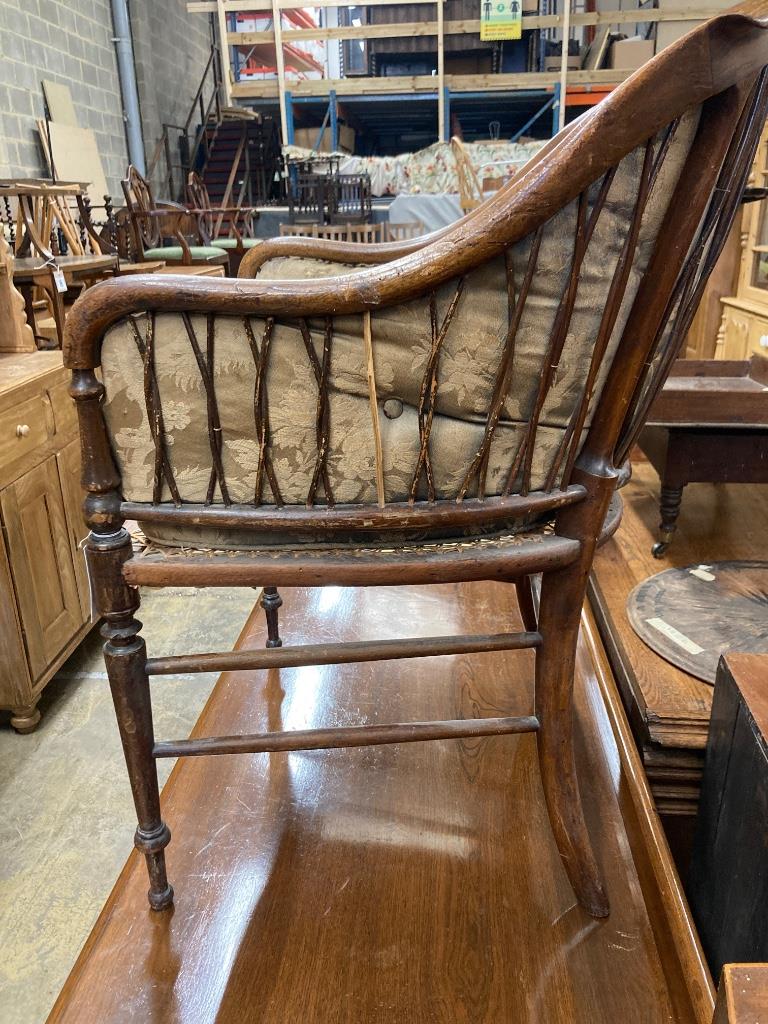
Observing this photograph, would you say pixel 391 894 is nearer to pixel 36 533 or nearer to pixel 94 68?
pixel 36 533

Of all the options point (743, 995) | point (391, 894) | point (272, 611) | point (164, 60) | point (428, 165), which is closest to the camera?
point (743, 995)

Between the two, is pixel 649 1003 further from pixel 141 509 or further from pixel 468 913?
pixel 141 509

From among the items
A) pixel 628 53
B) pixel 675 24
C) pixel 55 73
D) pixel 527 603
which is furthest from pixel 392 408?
pixel 675 24

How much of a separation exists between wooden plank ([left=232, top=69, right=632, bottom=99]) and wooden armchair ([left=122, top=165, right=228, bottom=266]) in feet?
9.97

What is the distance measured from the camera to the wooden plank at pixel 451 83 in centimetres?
736

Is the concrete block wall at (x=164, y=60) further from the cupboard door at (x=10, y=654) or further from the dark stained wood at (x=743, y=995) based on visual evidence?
the dark stained wood at (x=743, y=995)

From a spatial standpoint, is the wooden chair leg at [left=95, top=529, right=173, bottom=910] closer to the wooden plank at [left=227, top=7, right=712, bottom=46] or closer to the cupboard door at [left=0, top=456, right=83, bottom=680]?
the cupboard door at [left=0, top=456, right=83, bottom=680]

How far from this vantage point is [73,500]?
1889 mm

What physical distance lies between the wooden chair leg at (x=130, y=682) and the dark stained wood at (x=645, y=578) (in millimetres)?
781

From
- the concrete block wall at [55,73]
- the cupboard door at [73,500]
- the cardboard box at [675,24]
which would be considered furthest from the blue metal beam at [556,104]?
the cupboard door at [73,500]

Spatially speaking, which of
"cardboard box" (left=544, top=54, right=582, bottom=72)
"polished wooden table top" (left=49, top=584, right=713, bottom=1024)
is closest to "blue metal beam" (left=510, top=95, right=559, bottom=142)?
"cardboard box" (left=544, top=54, right=582, bottom=72)

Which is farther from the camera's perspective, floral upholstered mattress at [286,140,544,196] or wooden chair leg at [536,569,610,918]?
floral upholstered mattress at [286,140,544,196]

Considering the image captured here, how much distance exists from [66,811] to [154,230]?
4460 millimetres

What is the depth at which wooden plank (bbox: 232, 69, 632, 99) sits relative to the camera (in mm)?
7355
